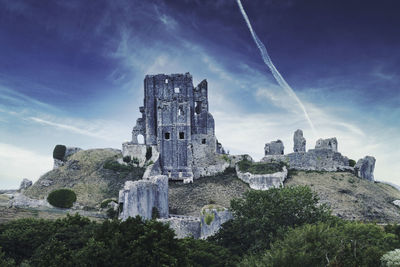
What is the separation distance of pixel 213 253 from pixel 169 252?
5.70m

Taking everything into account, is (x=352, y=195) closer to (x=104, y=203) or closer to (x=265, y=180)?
(x=265, y=180)

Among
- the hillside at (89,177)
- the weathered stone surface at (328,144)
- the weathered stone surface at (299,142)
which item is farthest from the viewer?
the weathered stone surface at (299,142)

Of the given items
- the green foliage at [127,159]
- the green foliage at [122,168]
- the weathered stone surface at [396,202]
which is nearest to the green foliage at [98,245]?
the green foliage at [122,168]

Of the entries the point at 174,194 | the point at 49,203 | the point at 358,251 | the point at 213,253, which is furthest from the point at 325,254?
the point at 49,203

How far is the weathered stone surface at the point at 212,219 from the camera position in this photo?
34.0 m

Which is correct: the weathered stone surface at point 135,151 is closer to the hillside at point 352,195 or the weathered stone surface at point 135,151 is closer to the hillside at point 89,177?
the hillside at point 89,177

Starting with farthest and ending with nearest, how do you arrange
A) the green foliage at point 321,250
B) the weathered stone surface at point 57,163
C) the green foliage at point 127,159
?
the weathered stone surface at point 57,163
the green foliage at point 127,159
the green foliage at point 321,250

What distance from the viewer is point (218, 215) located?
3425cm

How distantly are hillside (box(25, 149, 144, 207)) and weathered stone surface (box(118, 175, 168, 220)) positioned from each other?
1058 cm

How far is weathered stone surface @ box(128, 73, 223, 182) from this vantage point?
56.1 m

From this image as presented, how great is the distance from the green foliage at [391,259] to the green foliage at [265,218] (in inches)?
282

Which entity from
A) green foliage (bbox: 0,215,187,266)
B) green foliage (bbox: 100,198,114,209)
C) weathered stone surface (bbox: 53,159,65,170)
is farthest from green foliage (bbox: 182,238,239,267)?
weathered stone surface (bbox: 53,159,65,170)

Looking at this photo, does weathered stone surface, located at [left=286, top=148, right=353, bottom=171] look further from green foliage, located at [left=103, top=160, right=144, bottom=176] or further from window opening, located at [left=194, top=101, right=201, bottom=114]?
green foliage, located at [left=103, top=160, right=144, bottom=176]

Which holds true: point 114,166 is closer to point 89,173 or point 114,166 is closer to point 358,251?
point 89,173
